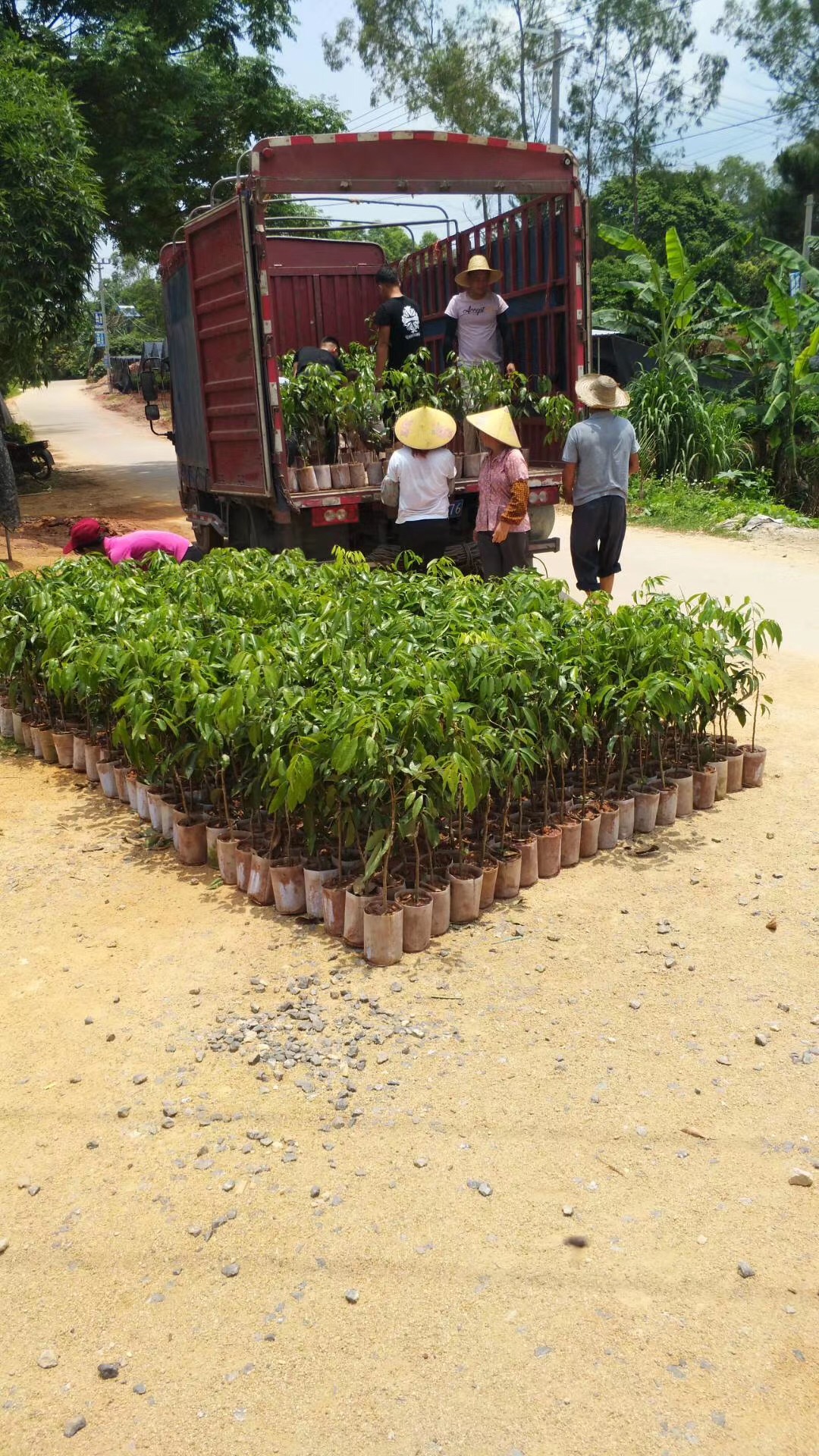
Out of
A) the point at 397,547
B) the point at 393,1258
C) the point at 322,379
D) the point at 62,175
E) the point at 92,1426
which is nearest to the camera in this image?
the point at 92,1426

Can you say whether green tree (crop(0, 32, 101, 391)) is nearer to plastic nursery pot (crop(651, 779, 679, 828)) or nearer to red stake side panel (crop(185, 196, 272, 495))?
red stake side panel (crop(185, 196, 272, 495))

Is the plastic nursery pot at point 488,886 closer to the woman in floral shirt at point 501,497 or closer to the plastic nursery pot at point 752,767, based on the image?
the plastic nursery pot at point 752,767

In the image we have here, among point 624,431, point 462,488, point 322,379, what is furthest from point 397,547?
point 624,431

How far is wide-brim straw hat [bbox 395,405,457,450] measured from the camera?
6348mm

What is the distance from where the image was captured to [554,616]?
491 cm

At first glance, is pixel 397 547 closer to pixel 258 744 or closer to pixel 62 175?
pixel 258 744

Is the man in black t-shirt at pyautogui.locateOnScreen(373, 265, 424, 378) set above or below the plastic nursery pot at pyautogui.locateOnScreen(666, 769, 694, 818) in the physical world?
above

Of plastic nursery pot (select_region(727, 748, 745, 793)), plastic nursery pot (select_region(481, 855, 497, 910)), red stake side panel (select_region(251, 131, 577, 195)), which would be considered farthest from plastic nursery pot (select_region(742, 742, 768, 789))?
red stake side panel (select_region(251, 131, 577, 195))

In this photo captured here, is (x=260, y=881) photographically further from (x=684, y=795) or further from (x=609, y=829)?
(x=684, y=795)

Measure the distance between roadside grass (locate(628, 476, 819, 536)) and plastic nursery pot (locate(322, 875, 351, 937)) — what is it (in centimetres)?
924

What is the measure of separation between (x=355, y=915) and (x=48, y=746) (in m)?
2.70

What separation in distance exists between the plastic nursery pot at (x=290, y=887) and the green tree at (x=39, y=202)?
31.1 ft

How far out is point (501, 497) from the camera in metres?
6.30

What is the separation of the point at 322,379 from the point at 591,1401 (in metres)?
6.00
